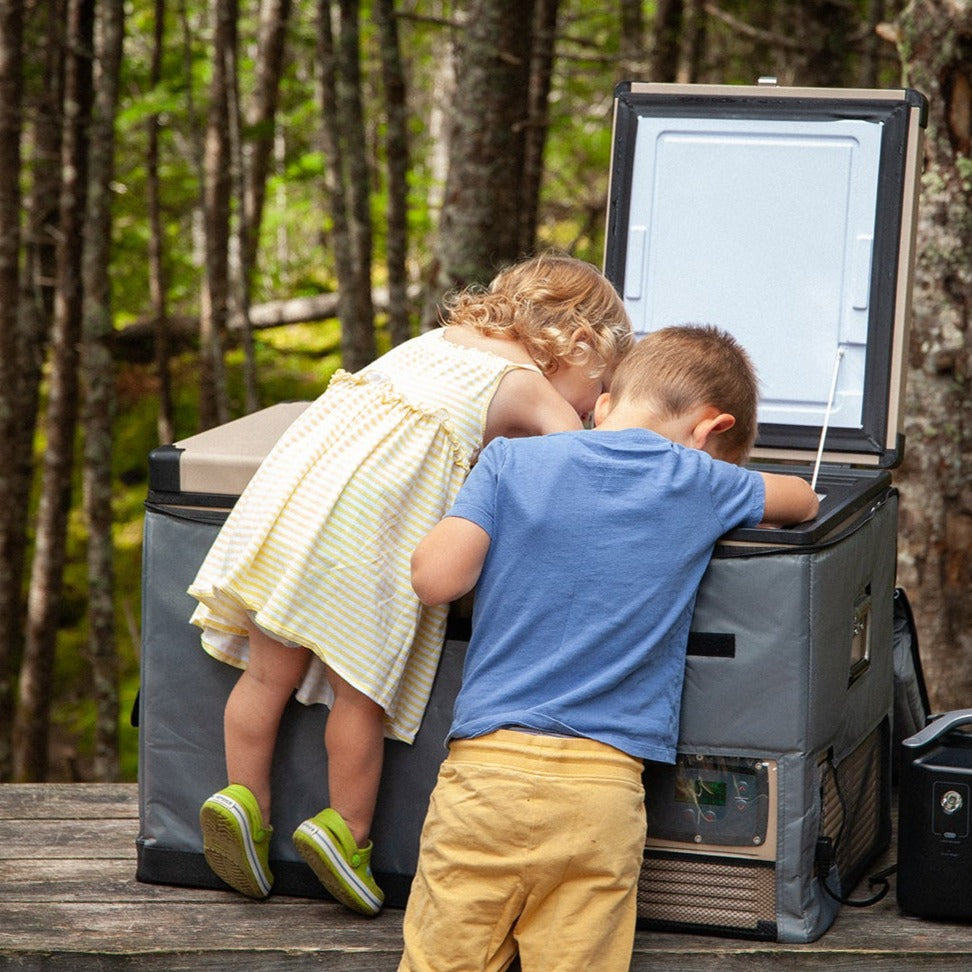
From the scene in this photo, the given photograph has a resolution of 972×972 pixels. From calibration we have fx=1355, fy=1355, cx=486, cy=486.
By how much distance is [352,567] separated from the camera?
211 cm

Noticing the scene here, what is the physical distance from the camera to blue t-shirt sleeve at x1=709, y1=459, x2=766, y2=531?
2.00 m

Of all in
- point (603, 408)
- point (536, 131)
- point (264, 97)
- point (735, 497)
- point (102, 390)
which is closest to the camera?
point (735, 497)

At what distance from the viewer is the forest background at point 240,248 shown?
12.0 ft

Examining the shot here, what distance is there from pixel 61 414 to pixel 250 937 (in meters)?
4.21

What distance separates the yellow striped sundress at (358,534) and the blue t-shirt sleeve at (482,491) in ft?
0.45

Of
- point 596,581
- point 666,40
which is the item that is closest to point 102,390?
point 666,40

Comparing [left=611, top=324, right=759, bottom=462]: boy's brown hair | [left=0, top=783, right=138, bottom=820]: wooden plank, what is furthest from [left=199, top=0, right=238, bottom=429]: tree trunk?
[left=611, top=324, right=759, bottom=462]: boy's brown hair

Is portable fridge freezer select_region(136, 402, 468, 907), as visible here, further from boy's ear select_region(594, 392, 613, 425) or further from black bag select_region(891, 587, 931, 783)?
black bag select_region(891, 587, 931, 783)

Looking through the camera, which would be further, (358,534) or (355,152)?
(355,152)

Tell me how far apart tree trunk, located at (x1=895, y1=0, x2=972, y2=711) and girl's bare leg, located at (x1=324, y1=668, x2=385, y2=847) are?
203cm

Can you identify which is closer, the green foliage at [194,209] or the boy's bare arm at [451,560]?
the boy's bare arm at [451,560]

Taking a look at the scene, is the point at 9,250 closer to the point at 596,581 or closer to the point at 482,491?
the point at 482,491

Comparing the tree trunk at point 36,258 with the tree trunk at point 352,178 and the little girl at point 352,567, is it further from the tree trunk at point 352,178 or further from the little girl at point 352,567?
the little girl at point 352,567

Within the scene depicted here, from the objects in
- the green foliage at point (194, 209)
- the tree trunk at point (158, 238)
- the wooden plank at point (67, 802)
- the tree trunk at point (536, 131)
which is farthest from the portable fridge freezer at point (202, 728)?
the tree trunk at point (536, 131)
